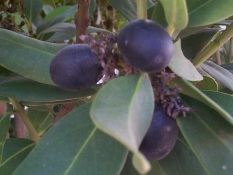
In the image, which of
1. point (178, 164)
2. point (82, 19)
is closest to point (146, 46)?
point (178, 164)

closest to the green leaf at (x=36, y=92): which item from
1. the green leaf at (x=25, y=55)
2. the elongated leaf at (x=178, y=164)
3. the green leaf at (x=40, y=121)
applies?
the green leaf at (x=25, y=55)

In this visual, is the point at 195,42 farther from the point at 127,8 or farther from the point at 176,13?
the point at 176,13

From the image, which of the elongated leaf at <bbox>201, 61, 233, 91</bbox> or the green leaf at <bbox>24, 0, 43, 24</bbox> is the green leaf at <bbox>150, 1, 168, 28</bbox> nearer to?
the elongated leaf at <bbox>201, 61, 233, 91</bbox>

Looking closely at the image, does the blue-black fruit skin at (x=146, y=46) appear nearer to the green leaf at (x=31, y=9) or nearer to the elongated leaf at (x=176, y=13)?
the elongated leaf at (x=176, y=13)

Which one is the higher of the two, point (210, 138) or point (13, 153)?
point (210, 138)

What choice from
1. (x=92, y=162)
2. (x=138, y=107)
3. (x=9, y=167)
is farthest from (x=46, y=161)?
(x=9, y=167)

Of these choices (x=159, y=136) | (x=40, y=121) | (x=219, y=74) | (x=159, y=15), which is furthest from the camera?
(x=40, y=121)
